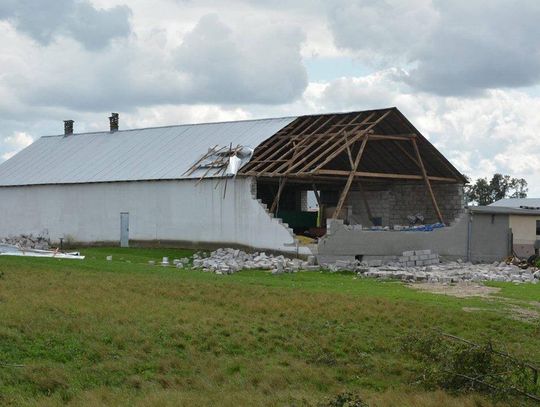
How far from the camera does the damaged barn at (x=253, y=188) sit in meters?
38.6

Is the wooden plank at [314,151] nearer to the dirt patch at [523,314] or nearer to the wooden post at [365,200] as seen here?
the wooden post at [365,200]

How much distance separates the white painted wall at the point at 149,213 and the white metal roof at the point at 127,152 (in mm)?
631

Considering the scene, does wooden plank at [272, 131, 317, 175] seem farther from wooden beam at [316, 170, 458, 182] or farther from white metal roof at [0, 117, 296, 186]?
white metal roof at [0, 117, 296, 186]

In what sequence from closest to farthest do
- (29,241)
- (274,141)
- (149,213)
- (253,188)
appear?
(253,188), (274,141), (149,213), (29,241)

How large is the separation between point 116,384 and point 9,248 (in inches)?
954

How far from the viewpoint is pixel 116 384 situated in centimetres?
1485

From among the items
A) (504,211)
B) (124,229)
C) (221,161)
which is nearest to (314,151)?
(221,161)

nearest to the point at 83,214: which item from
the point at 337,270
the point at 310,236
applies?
the point at 310,236

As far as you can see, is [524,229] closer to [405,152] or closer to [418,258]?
[405,152]

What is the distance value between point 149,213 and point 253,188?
24.5ft

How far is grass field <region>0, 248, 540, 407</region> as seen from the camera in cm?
1455

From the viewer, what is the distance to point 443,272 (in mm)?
33344

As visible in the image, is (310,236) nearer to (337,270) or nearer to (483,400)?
(337,270)

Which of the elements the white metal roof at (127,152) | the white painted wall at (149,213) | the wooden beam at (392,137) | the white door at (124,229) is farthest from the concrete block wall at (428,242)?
the white door at (124,229)
